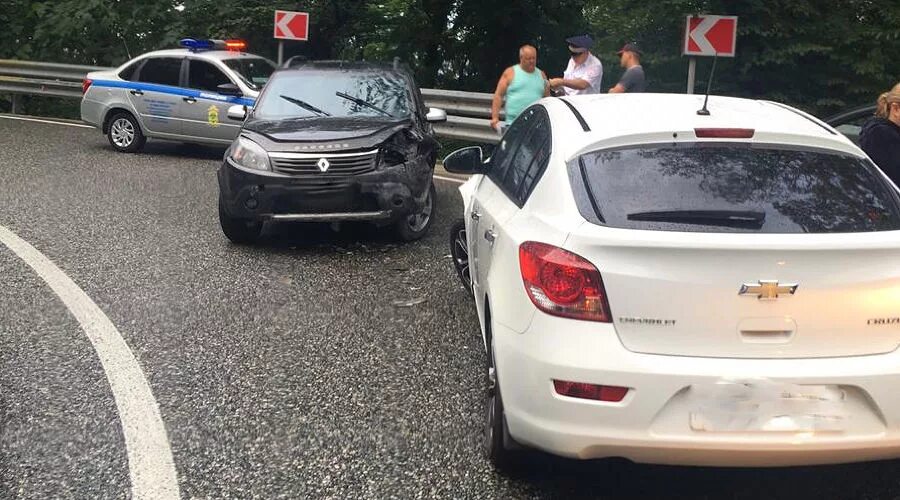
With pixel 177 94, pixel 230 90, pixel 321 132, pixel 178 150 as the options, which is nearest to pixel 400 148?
pixel 321 132

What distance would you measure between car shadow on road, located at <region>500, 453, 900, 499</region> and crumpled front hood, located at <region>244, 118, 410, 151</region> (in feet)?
14.9

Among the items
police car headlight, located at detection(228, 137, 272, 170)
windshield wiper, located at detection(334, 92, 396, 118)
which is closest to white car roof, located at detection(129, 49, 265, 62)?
windshield wiper, located at detection(334, 92, 396, 118)

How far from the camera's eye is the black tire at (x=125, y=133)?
49.1 feet

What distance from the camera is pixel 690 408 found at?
322 cm

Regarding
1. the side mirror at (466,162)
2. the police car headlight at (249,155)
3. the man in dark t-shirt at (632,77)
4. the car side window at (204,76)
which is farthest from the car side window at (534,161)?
the car side window at (204,76)

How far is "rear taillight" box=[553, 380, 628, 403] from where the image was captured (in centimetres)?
325

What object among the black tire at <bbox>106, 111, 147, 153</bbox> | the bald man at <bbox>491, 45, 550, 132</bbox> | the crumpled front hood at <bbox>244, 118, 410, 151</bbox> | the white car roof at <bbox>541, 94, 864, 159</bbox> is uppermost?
the white car roof at <bbox>541, 94, 864, 159</bbox>

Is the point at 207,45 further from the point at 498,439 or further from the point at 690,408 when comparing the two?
the point at 690,408

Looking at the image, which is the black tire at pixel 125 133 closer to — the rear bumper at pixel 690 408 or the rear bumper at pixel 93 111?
the rear bumper at pixel 93 111

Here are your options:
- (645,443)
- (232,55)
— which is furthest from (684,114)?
(232,55)

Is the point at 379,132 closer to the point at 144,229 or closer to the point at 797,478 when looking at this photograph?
the point at 144,229

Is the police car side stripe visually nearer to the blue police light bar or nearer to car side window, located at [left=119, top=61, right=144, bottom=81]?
car side window, located at [left=119, top=61, right=144, bottom=81]

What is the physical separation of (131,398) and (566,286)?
8.38 ft

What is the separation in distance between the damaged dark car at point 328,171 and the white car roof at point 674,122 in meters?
3.52
